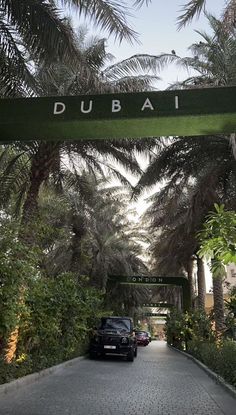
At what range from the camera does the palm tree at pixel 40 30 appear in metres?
8.44

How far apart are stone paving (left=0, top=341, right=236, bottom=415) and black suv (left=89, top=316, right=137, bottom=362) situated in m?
6.06

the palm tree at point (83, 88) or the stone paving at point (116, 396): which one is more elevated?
the palm tree at point (83, 88)

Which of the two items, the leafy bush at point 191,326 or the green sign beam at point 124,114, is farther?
the leafy bush at point 191,326

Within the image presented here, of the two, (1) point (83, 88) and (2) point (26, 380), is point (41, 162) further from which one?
(2) point (26, 380)

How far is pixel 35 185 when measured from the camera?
1342 cm

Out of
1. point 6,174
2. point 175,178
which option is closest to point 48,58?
point 6,174

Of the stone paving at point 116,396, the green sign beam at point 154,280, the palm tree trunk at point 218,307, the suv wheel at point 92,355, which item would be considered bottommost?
the stone paving at point 116,396

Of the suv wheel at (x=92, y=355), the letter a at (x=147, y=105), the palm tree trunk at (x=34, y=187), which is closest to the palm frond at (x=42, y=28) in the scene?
the letter a at (x=147, y=105)

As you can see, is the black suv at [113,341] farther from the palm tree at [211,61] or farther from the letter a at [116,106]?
the letter a at [116,106]

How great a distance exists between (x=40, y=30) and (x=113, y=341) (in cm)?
1370

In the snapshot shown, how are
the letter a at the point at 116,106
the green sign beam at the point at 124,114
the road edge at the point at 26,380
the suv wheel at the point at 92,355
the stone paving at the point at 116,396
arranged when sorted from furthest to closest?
the suv wheel at the point at 92,355 → the road edge at the point at 26,380 → the stone paving at the point at 116,396 → the letter a at the point at 116,106 → the green sign beam at the point at 124,114

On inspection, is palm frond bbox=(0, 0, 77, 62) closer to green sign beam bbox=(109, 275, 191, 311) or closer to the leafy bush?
the leafy bush

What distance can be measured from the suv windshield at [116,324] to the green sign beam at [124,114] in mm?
13679

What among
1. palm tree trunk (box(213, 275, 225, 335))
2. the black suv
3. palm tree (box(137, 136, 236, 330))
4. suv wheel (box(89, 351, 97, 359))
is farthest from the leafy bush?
palm tree (box(137, 136, 236, 330))
